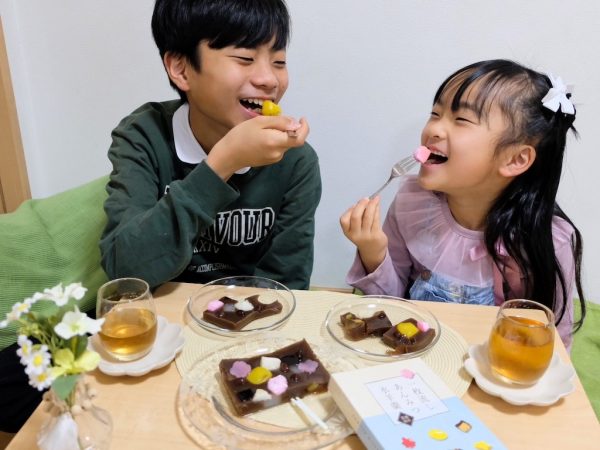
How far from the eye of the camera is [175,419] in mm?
715

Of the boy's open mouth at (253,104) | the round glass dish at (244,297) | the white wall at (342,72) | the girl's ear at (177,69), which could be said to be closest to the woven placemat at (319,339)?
the round glass dish at (244,297)

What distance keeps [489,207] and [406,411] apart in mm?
773

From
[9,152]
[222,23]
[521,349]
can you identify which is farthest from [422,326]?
[9,152]

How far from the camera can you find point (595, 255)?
6.51 ft

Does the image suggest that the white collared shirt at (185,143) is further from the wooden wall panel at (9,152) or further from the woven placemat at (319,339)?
the wooden wall panel at (9,152)

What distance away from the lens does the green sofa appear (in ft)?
4.08

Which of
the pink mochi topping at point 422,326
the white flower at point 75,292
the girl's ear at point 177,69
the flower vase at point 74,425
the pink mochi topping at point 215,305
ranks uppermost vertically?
the girl's ear at point 177,69

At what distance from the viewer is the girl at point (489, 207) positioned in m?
1.17

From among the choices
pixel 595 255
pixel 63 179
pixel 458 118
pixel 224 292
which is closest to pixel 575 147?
pixel 595 255

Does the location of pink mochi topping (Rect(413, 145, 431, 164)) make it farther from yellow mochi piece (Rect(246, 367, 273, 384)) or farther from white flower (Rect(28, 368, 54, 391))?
white flower (Rect(28, 368, 54, 391))

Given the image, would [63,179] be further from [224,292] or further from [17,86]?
[224,292]

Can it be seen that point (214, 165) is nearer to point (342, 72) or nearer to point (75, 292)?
point (75, 292)

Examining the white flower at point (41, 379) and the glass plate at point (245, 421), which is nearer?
the white flower at point (41, 379)

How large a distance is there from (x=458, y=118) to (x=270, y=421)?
0.83 m
